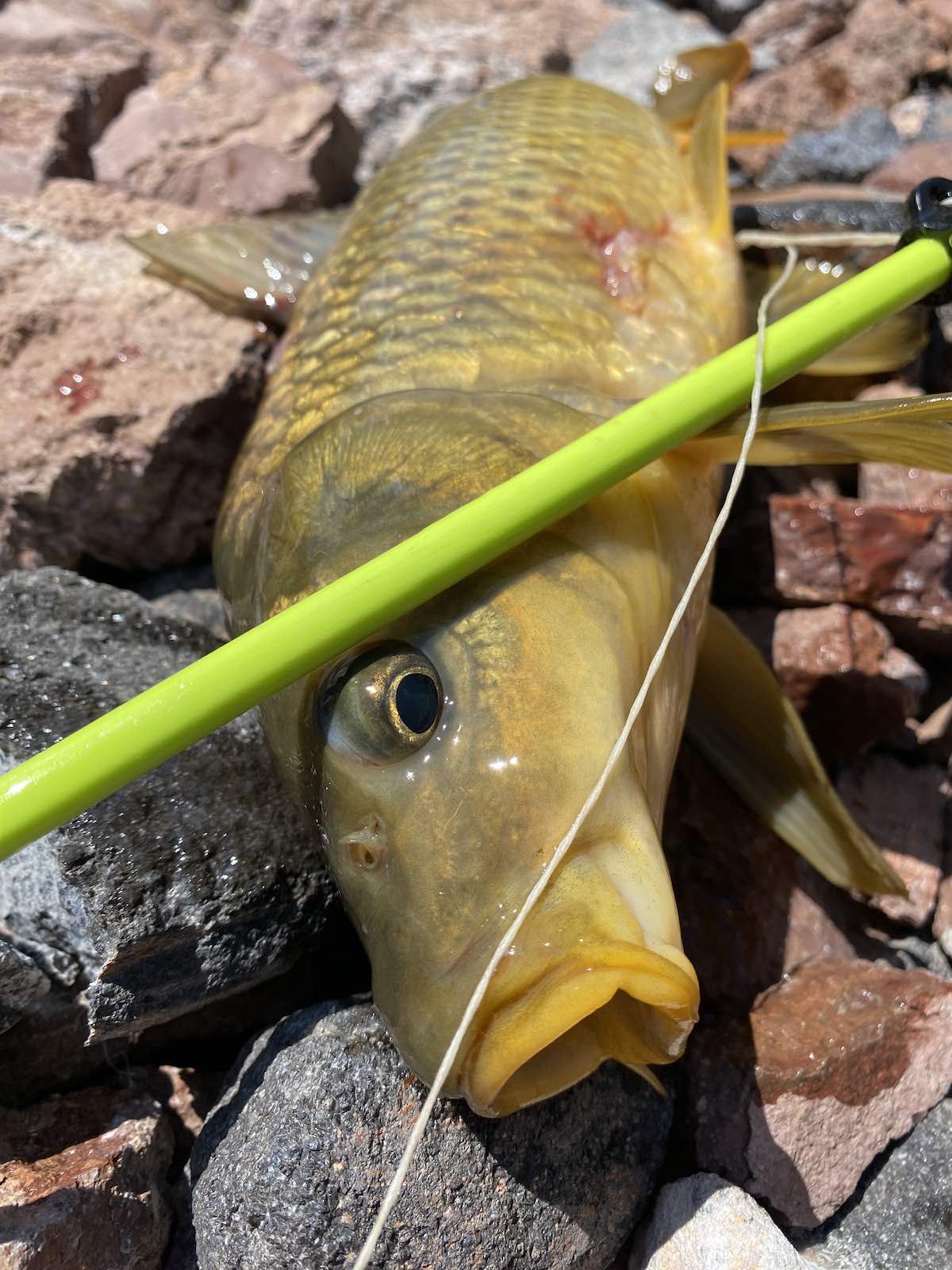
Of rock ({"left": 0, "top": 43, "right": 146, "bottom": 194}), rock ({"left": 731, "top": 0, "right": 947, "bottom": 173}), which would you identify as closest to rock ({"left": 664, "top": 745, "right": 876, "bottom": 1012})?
rock ({"left": 0, "top": 43, "right": 146, "bottom": 194})

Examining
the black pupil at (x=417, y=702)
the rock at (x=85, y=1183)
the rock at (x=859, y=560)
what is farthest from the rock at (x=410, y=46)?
the rock at (x=85, y=1183)

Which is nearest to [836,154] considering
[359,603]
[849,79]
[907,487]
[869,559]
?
[849,79]

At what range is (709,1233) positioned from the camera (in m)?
1.90

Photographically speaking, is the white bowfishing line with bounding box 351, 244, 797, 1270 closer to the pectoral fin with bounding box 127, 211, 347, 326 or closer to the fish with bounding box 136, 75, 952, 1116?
the fish with bounding box 136, 75, 952, 1116

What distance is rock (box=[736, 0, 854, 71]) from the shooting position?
574 cm

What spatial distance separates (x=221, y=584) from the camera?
2328 millimetres

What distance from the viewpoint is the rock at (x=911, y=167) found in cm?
423

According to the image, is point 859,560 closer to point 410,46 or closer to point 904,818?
point 904,818

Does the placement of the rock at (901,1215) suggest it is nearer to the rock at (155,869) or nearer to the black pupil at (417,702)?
the rock at (155,869)

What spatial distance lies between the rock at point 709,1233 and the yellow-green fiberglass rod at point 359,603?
4.08 ft

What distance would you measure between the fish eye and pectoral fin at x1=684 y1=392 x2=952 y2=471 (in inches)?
31.2

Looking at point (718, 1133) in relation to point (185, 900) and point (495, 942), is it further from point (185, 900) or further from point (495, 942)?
point (185, 900)

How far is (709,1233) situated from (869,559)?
1.83m

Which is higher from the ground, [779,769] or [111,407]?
[111,407]
